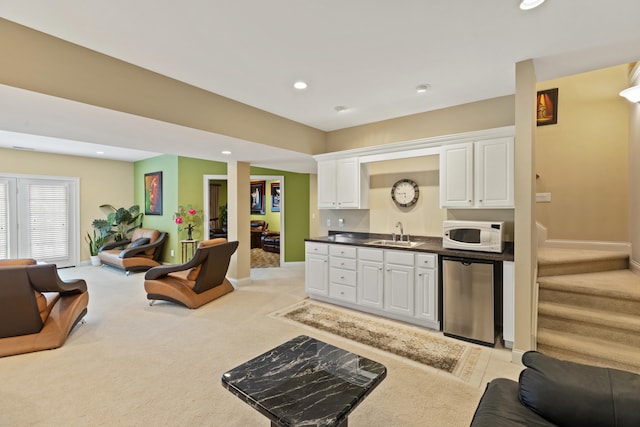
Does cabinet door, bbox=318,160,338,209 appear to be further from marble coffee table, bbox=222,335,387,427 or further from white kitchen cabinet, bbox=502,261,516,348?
marble coffee table, bbox=222,335,387,427

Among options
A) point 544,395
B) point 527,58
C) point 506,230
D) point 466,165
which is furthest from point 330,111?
point 544,395

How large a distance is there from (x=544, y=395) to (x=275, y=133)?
12.8 ft

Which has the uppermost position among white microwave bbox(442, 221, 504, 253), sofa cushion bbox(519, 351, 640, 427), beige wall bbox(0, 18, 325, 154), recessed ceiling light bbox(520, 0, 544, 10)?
recessed ceiling light bbox(520, 0, 544, 10)

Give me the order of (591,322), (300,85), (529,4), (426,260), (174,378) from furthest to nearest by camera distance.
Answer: (426,260) < (300,85) < (591,322) < (174,378) < (529,4)

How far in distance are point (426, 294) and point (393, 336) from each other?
0.62 metres

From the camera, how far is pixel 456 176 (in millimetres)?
3432

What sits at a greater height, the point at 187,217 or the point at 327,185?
the point at 327,185

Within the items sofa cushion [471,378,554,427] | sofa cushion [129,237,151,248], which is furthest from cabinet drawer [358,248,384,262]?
sofa cushion [129,237,151,248]

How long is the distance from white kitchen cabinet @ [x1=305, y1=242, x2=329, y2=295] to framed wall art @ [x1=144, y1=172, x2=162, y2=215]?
15.0ft

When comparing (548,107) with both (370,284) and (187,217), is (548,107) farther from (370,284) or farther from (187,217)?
(187,217)

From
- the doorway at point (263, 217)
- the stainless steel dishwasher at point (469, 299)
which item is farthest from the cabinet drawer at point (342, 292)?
the doorway at point (263, 217)

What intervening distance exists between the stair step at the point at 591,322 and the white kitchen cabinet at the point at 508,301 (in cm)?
42

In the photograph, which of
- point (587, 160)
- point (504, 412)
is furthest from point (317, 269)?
point (587, 160)

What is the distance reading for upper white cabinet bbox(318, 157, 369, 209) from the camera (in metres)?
4.41
